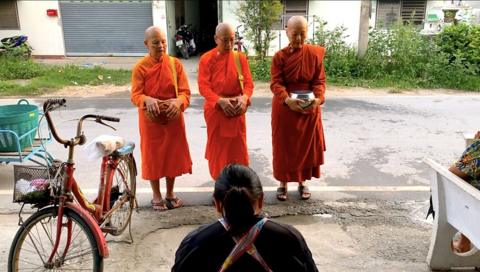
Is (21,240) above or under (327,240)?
above

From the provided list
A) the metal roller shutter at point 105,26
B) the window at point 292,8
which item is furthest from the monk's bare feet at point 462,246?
the metal roller shutter at point 105,26

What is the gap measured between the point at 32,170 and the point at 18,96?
23.4 ft

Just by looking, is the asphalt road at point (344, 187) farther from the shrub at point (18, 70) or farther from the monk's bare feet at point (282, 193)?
the shrub at point (18, 70)

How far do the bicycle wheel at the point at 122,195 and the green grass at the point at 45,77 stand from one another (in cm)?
661

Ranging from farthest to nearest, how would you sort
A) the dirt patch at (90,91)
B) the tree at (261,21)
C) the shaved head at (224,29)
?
the tree at (261,21) < the dirt patch at (90,91) < the shaved head at (224,29)

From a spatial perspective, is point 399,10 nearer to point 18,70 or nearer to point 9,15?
point 18,70

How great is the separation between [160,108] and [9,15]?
13.5m

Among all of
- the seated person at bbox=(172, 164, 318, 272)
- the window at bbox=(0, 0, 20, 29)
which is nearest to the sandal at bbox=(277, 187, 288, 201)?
the seated person at bbox=(172, 164, 318, 272)

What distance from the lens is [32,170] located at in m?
2.68

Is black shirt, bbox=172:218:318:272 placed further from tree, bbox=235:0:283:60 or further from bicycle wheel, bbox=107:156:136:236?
tree, bbox=235:0:283:60

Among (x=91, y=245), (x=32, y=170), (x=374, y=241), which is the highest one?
(x=32, y=170)

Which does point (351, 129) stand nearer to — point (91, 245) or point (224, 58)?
point (224, 58)

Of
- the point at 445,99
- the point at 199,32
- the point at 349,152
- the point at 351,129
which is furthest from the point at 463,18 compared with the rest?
the point at 199,32

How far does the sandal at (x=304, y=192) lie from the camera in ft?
14.1
